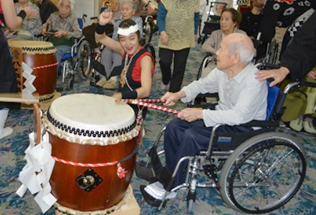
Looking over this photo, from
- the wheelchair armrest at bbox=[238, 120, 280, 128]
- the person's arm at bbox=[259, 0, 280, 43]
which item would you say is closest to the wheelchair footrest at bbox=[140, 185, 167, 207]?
the wheelchair armrest at bbox=[238, 120, 280, 128]

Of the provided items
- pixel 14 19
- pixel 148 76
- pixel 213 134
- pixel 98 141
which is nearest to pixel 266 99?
pixel 213 134

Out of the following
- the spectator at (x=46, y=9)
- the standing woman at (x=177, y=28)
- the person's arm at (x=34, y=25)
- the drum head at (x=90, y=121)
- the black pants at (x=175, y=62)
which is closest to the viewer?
the drum head at (x=90, y=121)

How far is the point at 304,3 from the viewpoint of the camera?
11.5 ft

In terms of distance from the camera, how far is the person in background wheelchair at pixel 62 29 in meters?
3.90

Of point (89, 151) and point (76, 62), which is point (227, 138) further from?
point (76, 62)

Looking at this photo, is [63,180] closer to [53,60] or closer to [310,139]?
[53,60]

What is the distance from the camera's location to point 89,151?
1.59 m

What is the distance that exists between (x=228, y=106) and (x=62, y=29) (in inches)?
105

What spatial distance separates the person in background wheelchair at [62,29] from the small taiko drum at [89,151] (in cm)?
229

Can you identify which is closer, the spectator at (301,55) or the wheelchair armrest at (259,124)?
the wheelchair armrest at (259,124)

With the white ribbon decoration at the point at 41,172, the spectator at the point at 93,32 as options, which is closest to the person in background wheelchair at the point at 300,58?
the white ribbon decoration at the point at 41,172

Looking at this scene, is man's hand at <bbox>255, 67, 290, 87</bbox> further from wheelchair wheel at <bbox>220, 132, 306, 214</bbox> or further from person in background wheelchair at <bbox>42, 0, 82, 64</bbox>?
person in background wheelchair at <bbox>42, 0, 82, 64</bbox>

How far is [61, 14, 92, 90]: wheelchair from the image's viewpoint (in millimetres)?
3924

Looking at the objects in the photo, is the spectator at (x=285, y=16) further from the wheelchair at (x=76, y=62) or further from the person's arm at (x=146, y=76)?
the wheelchair at (x=76, y=62)
